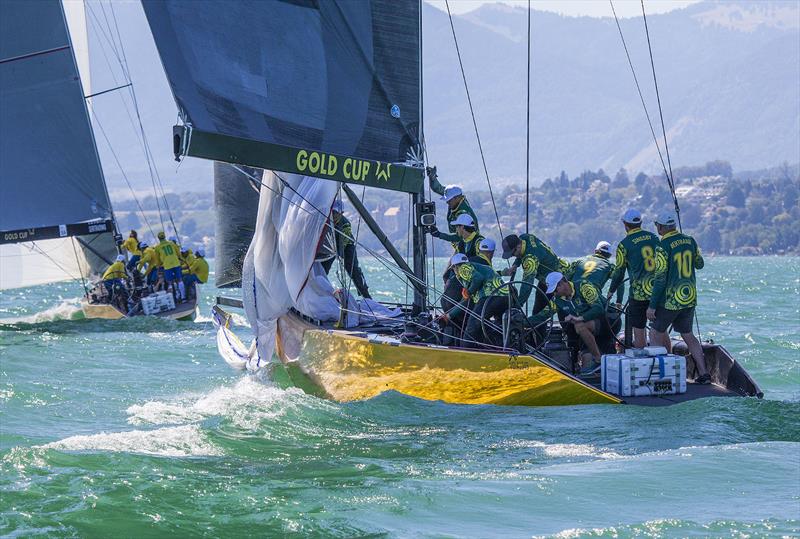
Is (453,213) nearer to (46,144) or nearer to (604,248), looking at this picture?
(604,248)

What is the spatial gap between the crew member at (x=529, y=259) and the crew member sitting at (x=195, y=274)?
553 inches

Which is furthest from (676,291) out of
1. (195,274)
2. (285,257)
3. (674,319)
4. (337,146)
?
(195,274)

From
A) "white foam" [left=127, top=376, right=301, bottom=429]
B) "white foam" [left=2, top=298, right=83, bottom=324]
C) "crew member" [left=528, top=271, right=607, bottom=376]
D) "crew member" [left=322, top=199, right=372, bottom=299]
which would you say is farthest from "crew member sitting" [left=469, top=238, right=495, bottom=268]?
"white foam" [left=2, top=298, right=83, bottom=324]

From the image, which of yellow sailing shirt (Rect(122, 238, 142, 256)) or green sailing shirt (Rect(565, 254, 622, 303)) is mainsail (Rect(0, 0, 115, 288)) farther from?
green sailing shirt (Rect(565, 254, 622, 303))

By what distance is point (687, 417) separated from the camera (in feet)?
30.2

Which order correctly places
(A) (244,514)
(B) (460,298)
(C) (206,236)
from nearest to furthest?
(A) (244,514)
(B) (460,298)
(C) (206,236)

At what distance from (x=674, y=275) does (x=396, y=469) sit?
3215 millimetres

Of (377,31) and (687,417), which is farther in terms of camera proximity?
(377,31)

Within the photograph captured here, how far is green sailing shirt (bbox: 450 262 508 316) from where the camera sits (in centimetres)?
1030

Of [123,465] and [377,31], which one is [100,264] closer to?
[377,31]

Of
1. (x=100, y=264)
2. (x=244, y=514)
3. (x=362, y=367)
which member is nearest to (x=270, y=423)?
(x=362, y=367)

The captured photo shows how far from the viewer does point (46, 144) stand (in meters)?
23.1

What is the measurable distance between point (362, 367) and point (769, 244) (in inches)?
5461

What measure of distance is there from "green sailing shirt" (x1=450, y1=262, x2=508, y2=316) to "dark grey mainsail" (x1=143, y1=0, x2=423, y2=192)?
107cm
